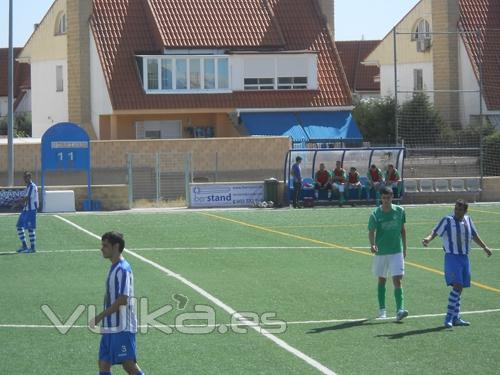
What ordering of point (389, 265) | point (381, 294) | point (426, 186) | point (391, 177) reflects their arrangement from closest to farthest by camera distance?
point (381, 294)
point (389, 265)
point (391, 177)
point (426, 186)

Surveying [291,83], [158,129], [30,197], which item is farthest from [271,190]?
[291,83]

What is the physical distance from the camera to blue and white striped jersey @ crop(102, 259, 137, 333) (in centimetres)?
1052

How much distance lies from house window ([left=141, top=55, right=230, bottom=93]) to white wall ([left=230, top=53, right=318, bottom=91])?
57cm

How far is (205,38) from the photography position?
56.3 meters

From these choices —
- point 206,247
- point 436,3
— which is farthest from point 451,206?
point 436,3

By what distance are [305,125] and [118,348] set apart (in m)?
45.3

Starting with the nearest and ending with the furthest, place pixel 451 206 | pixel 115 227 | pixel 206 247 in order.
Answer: pixel 206 247 < pixel 115 227 < pixel 451 206

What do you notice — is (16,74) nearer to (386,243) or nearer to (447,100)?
(447,100)

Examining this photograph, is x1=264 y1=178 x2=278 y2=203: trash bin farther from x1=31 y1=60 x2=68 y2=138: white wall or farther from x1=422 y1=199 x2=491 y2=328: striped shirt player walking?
x1=422 y1=199 x2=491 y2=328: striped shirt player walking

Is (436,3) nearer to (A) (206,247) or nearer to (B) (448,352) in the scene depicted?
(A) (206,247)

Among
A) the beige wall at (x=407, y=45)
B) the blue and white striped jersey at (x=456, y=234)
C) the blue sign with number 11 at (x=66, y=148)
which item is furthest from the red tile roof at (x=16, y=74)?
the blue and white striped jersey at (x=456, y=234)

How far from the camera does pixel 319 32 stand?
5984 centimetres

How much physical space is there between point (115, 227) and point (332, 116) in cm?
2644

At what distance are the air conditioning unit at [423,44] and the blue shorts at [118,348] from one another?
169 ft
